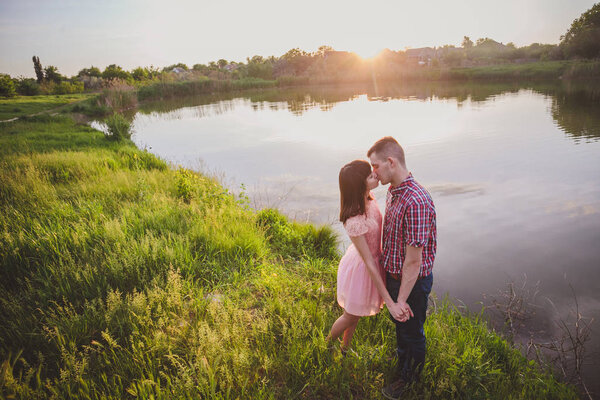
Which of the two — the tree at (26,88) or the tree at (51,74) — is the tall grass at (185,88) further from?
the tree at (51,74)

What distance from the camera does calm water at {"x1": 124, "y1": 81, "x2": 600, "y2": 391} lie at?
506 centimetres

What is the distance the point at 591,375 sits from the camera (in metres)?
3.21

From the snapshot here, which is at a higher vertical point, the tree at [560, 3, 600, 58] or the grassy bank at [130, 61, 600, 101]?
the tree at [560, 3, 600, 58]

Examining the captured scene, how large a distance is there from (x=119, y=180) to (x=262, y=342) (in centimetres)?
637

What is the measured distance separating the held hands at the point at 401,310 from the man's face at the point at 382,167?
94 centimetres

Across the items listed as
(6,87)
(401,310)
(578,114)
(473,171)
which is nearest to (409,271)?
(401,310)

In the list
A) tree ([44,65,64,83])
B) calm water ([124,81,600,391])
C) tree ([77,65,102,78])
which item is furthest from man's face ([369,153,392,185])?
tree ([77,65,102,78])

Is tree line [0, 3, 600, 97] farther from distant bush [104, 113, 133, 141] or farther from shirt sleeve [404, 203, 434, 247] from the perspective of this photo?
shirt sleeve [404, 203, 434, 247]

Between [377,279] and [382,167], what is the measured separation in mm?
871

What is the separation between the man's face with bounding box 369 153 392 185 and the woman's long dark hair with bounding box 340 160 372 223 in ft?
0.32

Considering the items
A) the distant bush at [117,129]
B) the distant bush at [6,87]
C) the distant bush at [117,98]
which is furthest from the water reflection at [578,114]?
the distant bush at [6,87]

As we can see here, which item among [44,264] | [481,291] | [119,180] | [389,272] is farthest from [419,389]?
[119,180]

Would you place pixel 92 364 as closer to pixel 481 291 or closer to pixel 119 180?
pixel 481 291

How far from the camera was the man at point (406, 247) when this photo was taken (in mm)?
2086
